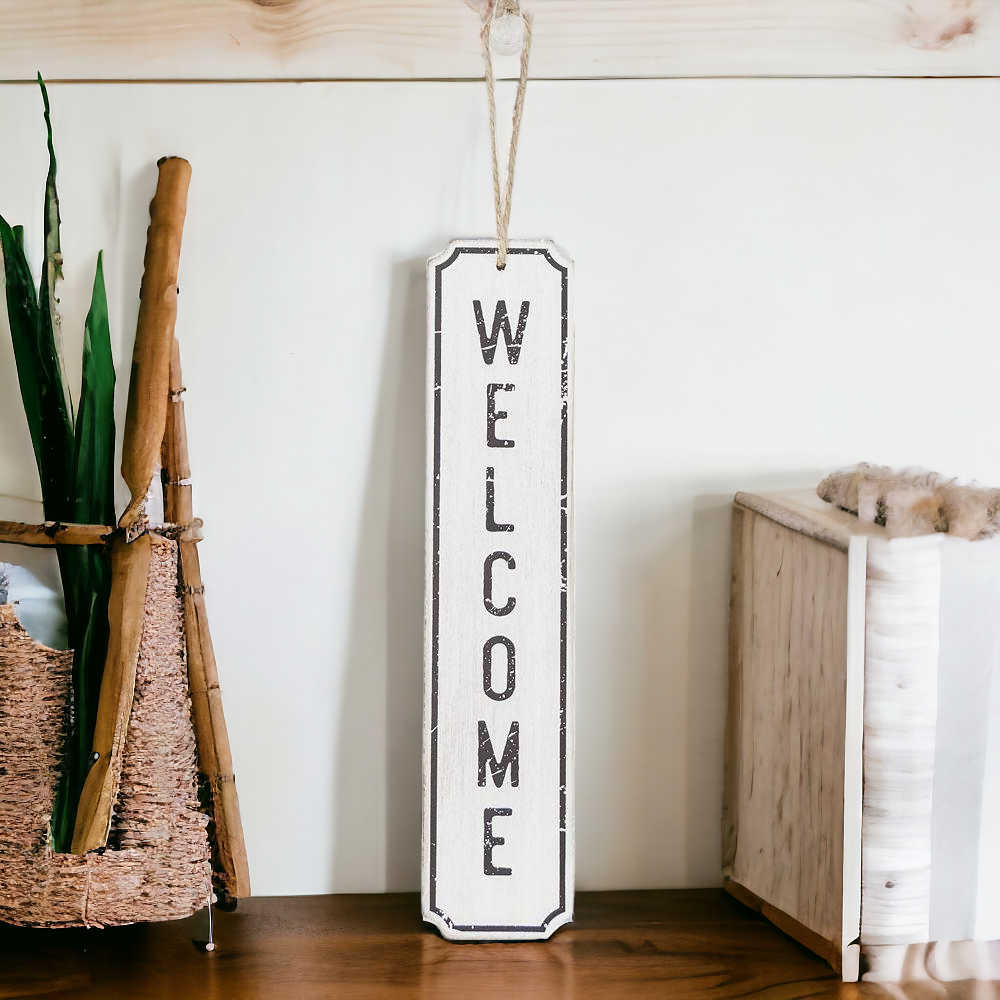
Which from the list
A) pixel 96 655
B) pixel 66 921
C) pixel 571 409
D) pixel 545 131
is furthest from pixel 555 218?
pixel 66 921

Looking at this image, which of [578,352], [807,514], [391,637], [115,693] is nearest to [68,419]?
[115,693]

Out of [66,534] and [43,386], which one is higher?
[43,386]

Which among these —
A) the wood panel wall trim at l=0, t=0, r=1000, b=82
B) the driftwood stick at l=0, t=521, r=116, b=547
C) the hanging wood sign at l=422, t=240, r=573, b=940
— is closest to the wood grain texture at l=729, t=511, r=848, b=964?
the hanging wood sign at l=422, t=240, r=573, b=940

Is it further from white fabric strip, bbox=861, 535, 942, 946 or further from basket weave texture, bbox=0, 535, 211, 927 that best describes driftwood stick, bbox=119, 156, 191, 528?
white fabric strip, bbox=861, 535, 942, 946

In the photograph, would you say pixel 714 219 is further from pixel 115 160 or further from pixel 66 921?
pixel 66 921

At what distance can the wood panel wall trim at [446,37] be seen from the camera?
2.61 feet

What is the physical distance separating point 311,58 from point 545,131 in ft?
0.76

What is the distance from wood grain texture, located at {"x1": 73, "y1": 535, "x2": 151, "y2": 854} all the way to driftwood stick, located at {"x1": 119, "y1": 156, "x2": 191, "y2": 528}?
4 centimetres

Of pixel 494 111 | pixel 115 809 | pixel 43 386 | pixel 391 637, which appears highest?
pixel 494 111

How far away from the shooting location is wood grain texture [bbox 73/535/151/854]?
670 millimetres

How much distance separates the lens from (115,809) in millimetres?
680

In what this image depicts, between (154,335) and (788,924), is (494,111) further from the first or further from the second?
(788,924)

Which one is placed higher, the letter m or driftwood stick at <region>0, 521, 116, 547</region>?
driftwood stick at <region>0, 521, 116, 547</region>

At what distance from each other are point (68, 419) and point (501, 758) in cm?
49
